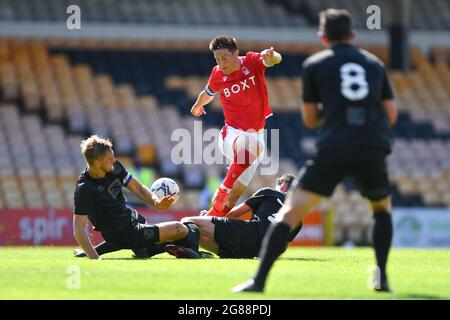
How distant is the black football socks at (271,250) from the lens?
7.70 metres

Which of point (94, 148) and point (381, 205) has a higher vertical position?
point (94, 148)

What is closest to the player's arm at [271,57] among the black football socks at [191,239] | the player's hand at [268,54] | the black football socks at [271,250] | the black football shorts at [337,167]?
the player's hand at [268,54]

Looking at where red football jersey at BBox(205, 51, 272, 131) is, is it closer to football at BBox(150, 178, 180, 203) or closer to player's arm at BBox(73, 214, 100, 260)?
football at BBox(150, 178, 180, 203)

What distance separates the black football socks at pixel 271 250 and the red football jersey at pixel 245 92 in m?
5.07

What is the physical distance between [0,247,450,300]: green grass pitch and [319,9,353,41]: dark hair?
6.00 feet

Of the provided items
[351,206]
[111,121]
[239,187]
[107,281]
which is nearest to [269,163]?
[351,206]

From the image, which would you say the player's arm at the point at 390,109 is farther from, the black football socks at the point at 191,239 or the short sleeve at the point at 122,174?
the black football socks at the point at 191,239

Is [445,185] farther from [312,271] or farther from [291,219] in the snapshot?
[291,219]

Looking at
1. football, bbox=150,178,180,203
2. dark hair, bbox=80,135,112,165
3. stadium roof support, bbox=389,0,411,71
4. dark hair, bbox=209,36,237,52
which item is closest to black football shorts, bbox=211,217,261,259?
football, bbox=150,178,180,203

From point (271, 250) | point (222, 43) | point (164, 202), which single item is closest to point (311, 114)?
point (271, 250)

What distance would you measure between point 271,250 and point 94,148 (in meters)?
3.20

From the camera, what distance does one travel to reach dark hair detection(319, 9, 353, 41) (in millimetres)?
7988

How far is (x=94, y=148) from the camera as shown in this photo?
10445 millimetres

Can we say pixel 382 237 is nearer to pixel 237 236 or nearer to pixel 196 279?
pixel 196 279
